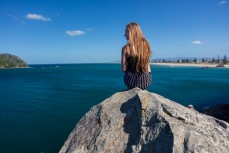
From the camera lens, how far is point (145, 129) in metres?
6.04

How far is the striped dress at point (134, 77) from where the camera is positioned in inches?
339

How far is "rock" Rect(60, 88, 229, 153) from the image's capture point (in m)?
5.07

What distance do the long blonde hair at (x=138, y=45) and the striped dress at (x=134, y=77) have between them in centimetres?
19

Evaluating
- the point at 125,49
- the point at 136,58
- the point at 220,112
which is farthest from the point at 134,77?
the point at 220,112

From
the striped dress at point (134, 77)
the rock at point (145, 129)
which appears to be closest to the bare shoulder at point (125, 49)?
the striped dress at point (134, 77)

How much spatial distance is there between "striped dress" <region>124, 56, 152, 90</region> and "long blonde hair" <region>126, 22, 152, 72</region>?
0.19m

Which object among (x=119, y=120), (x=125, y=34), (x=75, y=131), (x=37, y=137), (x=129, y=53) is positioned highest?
(x=125, y=34)

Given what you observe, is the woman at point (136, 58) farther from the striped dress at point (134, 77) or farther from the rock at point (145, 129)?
the rock at point (145, 129)

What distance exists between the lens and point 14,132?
25.1 meters

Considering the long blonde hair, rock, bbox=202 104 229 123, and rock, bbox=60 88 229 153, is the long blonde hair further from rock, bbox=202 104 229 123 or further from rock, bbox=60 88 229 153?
rock, bbox=202 104 229 123

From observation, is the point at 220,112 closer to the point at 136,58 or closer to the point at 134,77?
the point at 134,77

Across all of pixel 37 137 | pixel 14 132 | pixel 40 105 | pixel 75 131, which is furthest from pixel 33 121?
pixel 75 131

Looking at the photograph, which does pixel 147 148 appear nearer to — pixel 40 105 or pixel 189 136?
pixel 189 136

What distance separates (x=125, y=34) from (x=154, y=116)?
3383 millimetres
